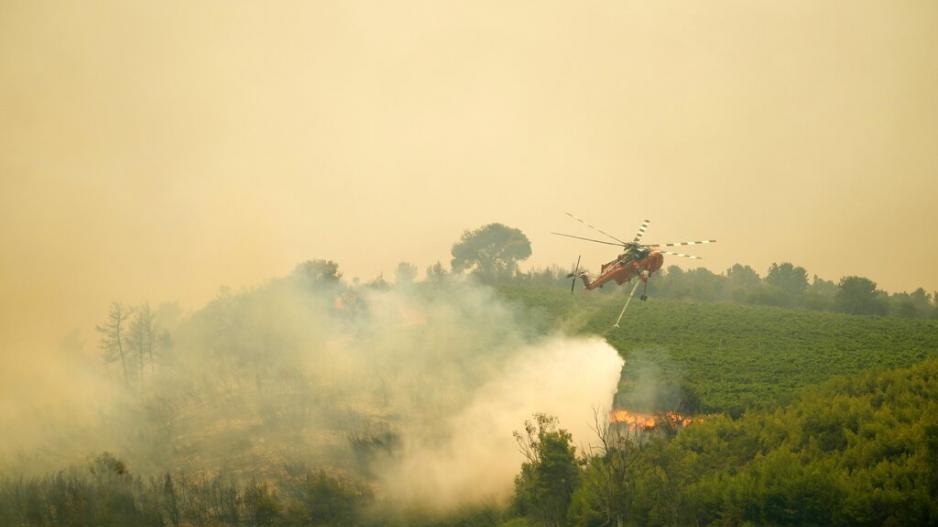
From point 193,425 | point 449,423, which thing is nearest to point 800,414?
point 449,423

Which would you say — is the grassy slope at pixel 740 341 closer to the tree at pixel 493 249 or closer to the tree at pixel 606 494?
the tree at pixel 606 494

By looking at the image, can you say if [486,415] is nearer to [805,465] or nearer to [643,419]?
[643,419]

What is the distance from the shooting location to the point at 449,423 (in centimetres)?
6394

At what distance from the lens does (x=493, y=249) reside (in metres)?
147

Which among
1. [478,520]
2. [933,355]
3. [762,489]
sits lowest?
[478,520]

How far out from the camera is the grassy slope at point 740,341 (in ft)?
195

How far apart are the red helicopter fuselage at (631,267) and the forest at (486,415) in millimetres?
10640

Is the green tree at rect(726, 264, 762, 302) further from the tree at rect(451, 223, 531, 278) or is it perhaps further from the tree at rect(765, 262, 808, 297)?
the tree at rect(451, 223, 531, 278)

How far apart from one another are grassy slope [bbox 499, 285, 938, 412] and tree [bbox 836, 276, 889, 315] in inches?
550

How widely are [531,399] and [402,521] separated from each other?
55.8ft

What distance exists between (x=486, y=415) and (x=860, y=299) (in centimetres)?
6124

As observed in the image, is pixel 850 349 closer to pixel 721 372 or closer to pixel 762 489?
pixel 721 372

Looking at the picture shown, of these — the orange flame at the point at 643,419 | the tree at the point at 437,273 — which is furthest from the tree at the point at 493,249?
the orange flame at the point at 643,419

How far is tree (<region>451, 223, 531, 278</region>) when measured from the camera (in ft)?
479
